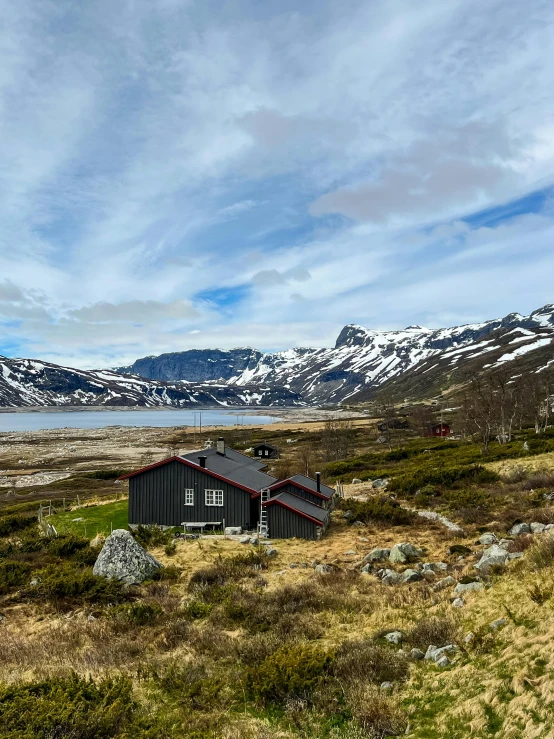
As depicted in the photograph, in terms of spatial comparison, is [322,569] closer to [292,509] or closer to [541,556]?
[292,509]

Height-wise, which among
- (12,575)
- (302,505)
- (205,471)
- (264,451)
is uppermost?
(205,471)

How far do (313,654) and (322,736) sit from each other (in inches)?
85.3

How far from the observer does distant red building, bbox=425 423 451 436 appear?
9488 cm

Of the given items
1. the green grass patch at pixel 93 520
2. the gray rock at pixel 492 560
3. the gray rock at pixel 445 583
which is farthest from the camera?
the green grass patch at pixel 93 520

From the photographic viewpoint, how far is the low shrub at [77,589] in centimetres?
1775

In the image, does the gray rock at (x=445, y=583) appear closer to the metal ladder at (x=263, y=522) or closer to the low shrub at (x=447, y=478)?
the metal ladder at (x=263, y=522)

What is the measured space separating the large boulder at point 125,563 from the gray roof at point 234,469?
11.4 m

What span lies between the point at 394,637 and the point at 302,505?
18060 millimetres

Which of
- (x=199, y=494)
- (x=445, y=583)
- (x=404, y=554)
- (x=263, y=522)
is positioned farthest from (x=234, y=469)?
(x=445, y=583)

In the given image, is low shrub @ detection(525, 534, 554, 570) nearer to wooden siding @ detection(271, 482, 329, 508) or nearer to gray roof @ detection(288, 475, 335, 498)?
gray roof @ detection(288, 475, 335, 498)

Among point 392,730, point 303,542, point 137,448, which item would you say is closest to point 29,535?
point 303,542

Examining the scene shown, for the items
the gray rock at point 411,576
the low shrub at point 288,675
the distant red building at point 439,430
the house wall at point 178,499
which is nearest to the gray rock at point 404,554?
the gray rock at point 411,576

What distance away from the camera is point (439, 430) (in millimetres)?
95750

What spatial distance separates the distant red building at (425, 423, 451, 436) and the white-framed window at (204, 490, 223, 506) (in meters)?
72.3
